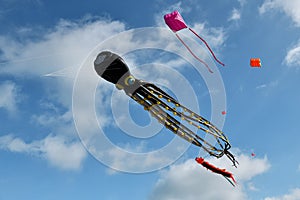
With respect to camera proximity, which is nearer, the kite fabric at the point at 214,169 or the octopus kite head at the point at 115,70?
the octopus kite head at the point at 115,70

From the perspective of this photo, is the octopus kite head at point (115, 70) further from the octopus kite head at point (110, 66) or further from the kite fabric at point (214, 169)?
the kite fabric at point (214, 169)

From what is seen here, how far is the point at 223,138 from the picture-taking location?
37219 mm

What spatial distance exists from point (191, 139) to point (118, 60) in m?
10.9

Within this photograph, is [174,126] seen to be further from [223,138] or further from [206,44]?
[206,44]

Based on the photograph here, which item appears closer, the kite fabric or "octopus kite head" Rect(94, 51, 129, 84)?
"octopus kite head" Rect(94, 51, 129, 84)

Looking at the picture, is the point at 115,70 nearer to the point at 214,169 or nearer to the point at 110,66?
the point at 110,66

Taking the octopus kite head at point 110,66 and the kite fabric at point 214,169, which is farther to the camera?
the kite fabric at point 214,169

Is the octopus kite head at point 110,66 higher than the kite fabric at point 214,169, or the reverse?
the octopus kite head at point 110,66

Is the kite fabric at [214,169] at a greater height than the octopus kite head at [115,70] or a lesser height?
lesser

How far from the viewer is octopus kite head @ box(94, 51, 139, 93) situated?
3247 cm

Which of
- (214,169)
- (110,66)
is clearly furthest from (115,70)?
(214,169)

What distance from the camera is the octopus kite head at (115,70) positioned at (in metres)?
32.5

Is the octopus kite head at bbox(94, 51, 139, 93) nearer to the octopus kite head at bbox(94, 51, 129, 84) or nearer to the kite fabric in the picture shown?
the octopus kite head at bbox(94, 51, 129, 84)

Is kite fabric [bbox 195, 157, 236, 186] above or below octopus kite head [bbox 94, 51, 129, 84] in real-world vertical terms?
below
